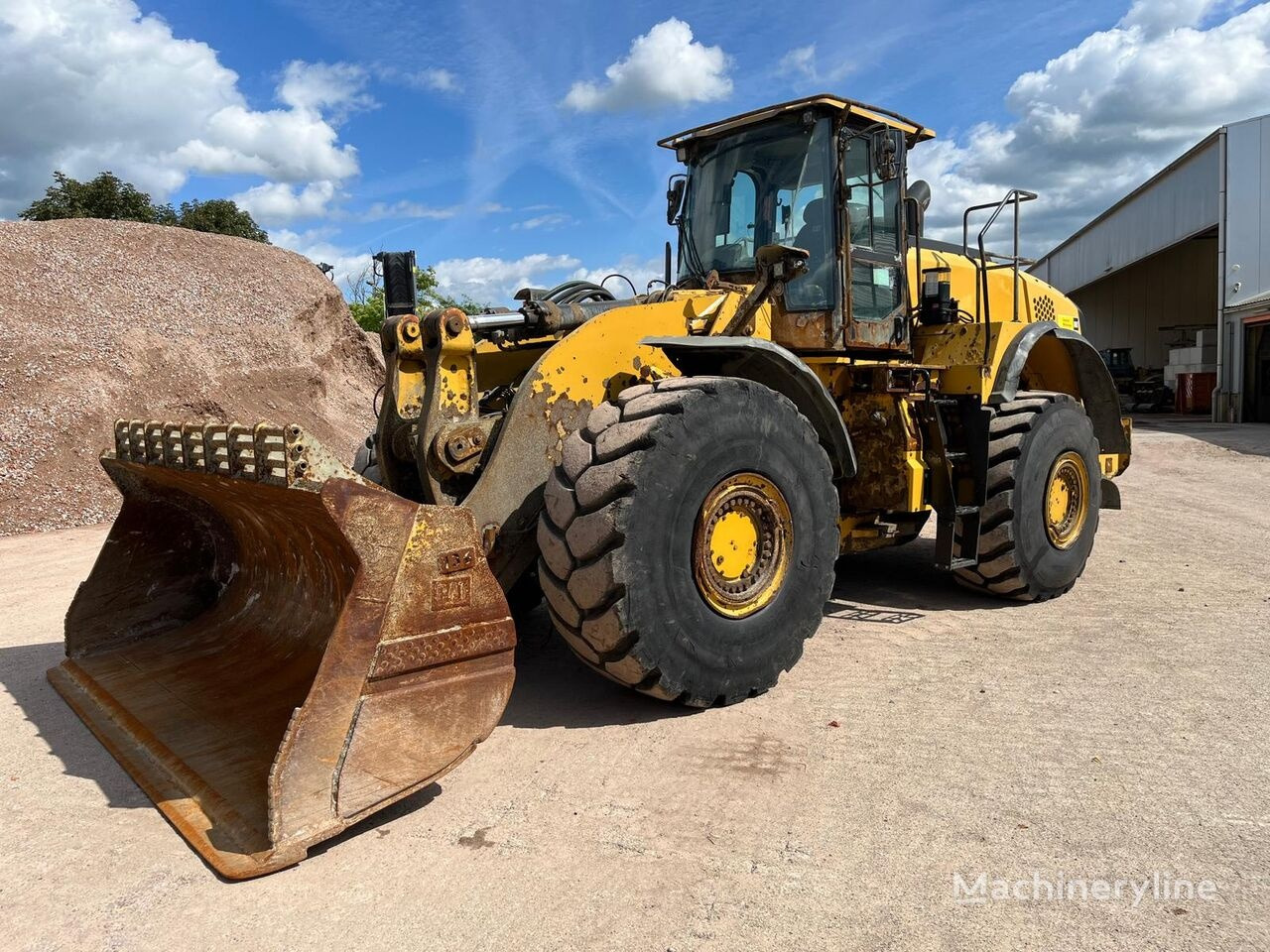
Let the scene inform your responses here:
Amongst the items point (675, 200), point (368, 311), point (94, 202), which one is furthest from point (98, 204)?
point (675, 200)

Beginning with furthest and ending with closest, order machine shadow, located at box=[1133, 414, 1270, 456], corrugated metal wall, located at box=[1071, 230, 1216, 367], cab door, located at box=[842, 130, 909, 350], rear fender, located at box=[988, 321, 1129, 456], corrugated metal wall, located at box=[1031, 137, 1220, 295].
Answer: corrugated metal wall, located at box=[1071, 230, 1216, 367], corrugated metal wall, located at box=[1031, 137, 1220, 295], machine shadow, located at box=[1133, 414, 1270, 456], rear fender, located at box=[988, 321, 1129, 456], cab door, located at box=[842, 130, 909, 350]

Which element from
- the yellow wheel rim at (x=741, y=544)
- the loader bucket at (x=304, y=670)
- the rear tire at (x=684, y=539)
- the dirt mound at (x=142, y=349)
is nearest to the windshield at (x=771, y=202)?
the rear tire at (x=684, y=539)

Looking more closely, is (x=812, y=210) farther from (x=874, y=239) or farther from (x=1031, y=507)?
(x=1031, y=507)

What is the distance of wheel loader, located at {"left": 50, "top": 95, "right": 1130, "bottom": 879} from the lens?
310 centimetres

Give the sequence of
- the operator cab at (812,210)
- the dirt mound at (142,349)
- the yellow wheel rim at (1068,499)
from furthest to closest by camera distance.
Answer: the dirt mound at (142,349), the yellow wheel rim at (1068,499), the operator cab at (812,210)

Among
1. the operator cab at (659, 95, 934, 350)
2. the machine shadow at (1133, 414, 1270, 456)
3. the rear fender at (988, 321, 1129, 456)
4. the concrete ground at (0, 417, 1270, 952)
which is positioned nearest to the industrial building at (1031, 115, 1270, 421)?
the machine shadow at (1133, 414, 1270, 456)

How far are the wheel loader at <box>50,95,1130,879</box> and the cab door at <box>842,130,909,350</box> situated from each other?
0.08 ft

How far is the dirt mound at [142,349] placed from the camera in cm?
1192

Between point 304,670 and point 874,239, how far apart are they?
4.04 m

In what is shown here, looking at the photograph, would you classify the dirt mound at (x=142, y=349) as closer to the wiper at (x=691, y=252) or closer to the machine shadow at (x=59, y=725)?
the machine shadow at (x=59, y=725)

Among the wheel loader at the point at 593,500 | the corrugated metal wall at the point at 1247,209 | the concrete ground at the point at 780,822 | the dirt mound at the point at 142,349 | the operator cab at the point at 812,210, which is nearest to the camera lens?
the concrete ground at the point at 780,822

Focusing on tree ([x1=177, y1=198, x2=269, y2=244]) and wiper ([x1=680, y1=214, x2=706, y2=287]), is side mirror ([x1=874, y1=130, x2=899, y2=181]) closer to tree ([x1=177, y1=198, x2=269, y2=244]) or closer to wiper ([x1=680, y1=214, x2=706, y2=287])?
wiper ([x1=680, y1=214, x2=706, y2=287])

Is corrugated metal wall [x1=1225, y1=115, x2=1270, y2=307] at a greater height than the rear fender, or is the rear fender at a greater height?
corrugated metal wall [x1=1225, y1=115, x2=1270, y2=307]

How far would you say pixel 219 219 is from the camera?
31328mm
